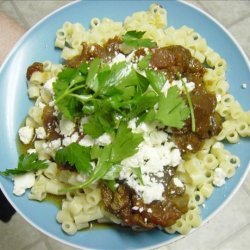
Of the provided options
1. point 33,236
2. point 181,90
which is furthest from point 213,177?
point 33,236

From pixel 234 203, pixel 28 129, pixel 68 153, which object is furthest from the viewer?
pixel 234 203

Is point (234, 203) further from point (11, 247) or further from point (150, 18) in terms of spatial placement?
point (11, 247)

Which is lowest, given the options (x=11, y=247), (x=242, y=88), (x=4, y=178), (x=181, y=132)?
(x=11, y=247)

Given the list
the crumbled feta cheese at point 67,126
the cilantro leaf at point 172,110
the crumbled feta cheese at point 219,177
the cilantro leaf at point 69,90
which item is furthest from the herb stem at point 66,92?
the crumbled feta cheese at point 219,177

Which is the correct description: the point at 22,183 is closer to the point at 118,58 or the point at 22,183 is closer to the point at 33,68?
the point at 33,68

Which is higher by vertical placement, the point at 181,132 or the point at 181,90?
the point at 181,90

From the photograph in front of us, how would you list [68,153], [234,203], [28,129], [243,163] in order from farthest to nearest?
[234,203] < [28,129] < [243,163] < [68,153]

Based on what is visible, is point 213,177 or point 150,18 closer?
point 213,177

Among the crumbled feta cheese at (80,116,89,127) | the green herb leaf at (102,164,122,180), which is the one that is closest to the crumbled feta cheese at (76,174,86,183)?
the green herb leaf at (102,164,122,180)
